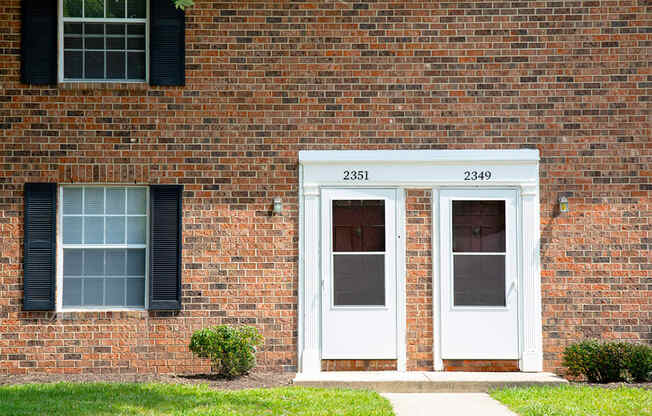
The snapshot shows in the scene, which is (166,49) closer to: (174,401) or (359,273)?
(359,273)

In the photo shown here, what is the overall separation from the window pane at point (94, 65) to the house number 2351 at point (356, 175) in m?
3.64

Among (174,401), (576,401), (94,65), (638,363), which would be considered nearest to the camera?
(174,401)

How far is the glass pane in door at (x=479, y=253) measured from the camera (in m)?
10.9

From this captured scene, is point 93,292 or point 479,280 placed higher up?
point 479,280

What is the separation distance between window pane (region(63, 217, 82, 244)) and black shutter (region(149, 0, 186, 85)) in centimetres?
216

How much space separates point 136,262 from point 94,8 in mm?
3571

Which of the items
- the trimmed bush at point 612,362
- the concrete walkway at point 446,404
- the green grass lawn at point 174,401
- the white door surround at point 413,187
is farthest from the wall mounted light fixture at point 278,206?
the trimmed bush at point 612,362

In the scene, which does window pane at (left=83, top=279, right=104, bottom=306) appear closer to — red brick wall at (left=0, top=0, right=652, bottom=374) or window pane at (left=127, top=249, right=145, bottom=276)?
red brick wall at (left=0, top=0, right=652, bottom=374)

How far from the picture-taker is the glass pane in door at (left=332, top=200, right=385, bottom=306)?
1091 cm

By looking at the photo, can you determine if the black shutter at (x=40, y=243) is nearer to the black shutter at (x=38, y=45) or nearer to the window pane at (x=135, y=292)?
the window pane at (x=135, y=292)

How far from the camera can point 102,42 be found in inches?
438

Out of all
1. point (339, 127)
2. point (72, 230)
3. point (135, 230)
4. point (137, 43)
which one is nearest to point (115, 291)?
point (135, 230)

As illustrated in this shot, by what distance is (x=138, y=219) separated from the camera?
36.2 ft

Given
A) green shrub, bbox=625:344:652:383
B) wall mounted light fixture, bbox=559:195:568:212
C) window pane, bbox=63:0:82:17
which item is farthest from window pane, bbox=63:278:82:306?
green shrub, bbox=625:344:652:383
